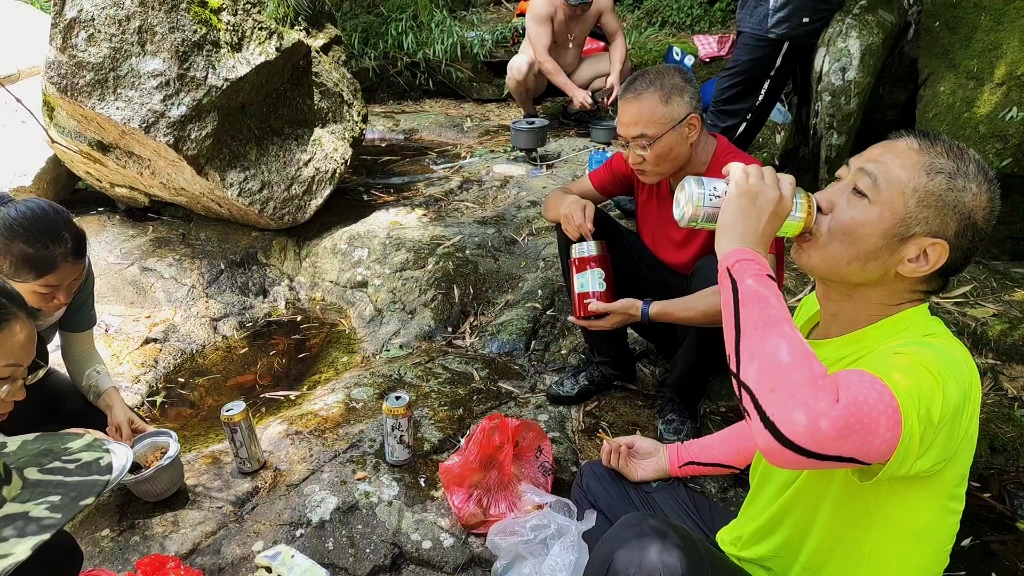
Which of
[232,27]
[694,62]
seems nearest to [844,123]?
[694,62]

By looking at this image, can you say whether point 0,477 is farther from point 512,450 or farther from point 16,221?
point 512,450

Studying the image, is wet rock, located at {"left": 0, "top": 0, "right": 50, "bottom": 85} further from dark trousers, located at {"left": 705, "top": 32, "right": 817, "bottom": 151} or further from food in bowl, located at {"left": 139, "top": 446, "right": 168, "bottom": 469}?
dark trousers, located at {"left": 705, "top": 32, "right": 817, "bottom": 151}

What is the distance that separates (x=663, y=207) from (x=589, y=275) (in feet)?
1.58

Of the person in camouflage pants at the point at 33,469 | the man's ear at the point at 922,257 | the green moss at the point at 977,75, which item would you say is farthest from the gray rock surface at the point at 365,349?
the green moss at the point at 977,75

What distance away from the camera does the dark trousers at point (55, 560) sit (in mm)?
1590

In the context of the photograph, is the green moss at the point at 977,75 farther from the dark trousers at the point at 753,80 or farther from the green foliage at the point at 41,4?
the green foliage at the point at 41,4

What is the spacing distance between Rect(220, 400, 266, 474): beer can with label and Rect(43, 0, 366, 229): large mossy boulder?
79.0 inches

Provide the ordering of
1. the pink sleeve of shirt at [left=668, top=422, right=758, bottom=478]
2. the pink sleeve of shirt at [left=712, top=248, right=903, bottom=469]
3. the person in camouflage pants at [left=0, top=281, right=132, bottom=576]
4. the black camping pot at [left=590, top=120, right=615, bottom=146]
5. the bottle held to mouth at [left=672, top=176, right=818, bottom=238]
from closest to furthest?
the pink sleeve of shirt at [left=712, top=248, right=903, bottom=469] → the person in camouflage pants at [left=0, top=281, right=132, bottom=576] → the bottle held to mouth at [left=672, top=176, right=818, bottom=238] → the pink sleeve of shirt at [left=668, top=422, right=758, bottom=478] → the black camping pot at [left=590, top=120, right=615, bottom=146]

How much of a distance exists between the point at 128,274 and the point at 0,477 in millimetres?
3073

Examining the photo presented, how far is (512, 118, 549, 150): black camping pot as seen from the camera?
5.05 meters

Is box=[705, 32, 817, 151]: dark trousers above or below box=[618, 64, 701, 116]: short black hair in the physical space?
below

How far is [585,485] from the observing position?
6.92 feet

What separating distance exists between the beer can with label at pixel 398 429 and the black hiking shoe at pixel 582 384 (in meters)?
0.74

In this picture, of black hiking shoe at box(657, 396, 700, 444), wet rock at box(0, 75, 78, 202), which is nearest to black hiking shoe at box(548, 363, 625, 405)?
black hiking shoe at box(657, 396, 700, 444)
